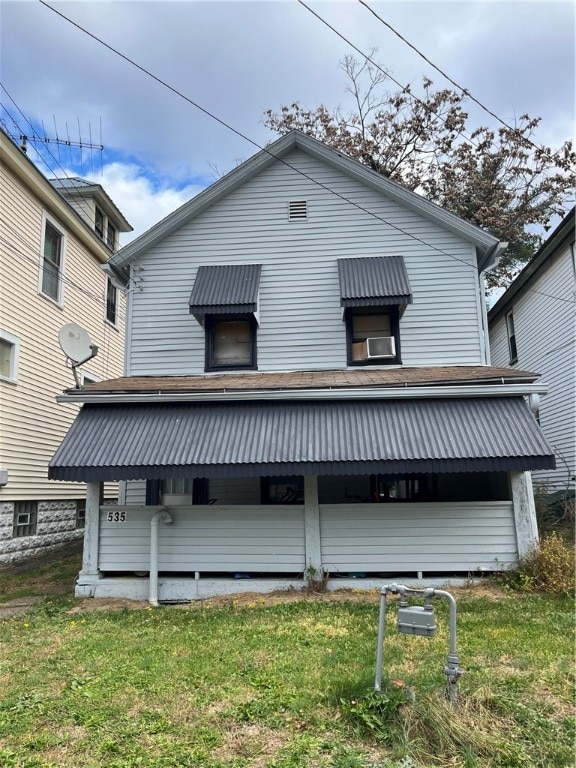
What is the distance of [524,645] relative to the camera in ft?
18.6

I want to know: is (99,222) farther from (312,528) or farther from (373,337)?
(312,528)

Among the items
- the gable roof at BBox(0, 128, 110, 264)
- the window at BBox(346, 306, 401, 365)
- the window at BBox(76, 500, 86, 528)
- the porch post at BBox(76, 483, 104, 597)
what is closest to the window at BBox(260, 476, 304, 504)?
the window at BBox(346, 306, 401, 365)

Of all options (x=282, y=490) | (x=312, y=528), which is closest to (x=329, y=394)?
(x=312, y=528)

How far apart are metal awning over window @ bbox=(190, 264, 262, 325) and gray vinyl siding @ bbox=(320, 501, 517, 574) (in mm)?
4381

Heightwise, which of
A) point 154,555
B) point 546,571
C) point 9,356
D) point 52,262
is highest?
point 52,262

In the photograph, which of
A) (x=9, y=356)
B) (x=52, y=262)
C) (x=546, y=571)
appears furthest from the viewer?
Answer: (x=52, y=262)

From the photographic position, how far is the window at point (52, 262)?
47.6 feet

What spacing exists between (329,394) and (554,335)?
929 cm

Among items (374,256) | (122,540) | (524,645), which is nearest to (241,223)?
(374,256)

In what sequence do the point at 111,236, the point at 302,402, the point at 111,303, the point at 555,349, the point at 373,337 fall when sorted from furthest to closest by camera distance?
the point at 111,236 < the point at 111,303 < the point at 555,349 < the point at 373,337 < the point at 302,402

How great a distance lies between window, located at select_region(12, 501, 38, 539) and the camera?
12.7 m

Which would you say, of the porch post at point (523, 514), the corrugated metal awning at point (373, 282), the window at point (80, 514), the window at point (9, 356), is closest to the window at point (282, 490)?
the corrugated metal awning at point (373, 282)

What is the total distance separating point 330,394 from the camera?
883 centimetres

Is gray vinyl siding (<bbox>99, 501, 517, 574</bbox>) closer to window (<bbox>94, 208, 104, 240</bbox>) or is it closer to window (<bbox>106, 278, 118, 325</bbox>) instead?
window (<bbox>106, 278, 118, 325</bbox>)
